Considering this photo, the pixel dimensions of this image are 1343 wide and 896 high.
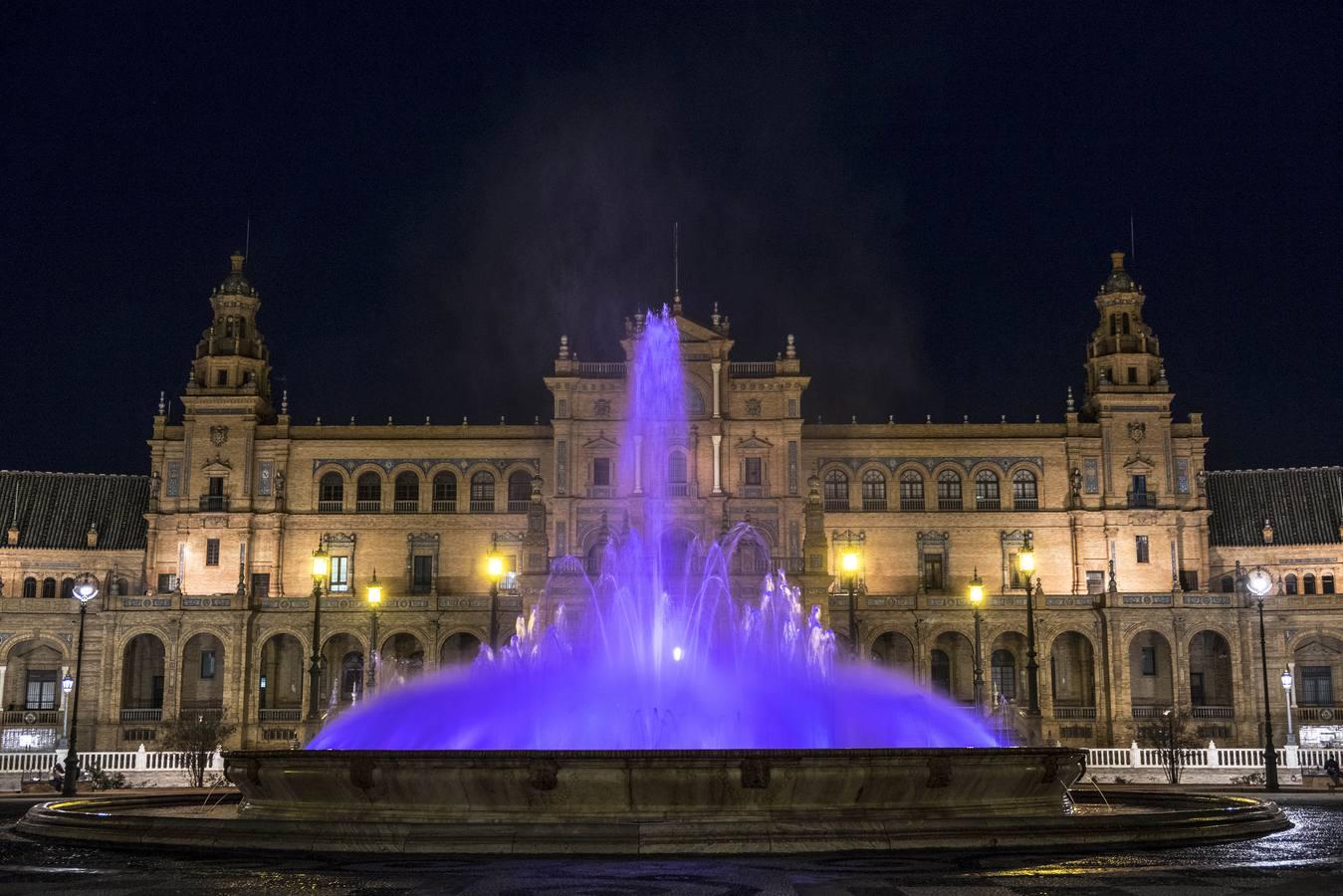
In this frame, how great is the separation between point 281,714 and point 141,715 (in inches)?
244

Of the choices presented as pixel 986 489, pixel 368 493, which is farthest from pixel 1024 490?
pixel 368 493

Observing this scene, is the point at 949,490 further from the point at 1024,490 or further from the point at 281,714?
the point at 281,714

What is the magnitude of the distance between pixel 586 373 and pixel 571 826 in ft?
184

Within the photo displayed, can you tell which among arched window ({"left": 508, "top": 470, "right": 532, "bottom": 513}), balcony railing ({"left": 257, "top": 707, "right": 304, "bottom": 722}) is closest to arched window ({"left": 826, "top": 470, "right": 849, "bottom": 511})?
arched window ({"left": 508, "top": 470, "right": 532, "bottom": 513})

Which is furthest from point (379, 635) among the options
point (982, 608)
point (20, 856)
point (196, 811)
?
point (20, 856)

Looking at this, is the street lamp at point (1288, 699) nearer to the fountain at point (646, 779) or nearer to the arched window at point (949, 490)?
the arched window at point (949, 490)

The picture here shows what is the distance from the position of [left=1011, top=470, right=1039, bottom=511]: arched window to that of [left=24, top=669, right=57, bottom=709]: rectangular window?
49467mm

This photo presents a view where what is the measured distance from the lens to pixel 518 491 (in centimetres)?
7931

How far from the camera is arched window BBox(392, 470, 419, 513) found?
3118 inches

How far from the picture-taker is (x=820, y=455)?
7894 cm

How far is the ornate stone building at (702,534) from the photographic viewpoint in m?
70.7

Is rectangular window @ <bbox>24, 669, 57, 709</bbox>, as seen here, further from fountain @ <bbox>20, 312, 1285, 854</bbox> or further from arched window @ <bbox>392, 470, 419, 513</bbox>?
fountain @ <bbox>20, 312, 1285, 854</bbox>

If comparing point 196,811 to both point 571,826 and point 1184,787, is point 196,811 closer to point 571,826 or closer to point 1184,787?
point 571,826

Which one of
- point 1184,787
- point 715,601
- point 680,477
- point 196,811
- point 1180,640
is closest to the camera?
point 196,811
